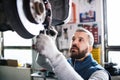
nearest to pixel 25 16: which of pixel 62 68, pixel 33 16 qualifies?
pixel 33 16

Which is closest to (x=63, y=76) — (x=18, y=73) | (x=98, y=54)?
(x=98, y=54)

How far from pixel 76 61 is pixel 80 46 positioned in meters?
0.14

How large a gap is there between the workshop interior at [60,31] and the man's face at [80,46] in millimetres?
348

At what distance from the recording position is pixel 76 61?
6.75 ft

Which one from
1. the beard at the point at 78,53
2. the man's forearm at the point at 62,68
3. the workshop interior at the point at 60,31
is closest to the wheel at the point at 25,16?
the workshop interior at the point at 60,31

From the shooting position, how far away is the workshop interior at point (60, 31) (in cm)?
92

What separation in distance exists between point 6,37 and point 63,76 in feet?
12.0

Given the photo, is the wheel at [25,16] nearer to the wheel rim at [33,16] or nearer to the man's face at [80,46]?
the wheel rim at [33,16]

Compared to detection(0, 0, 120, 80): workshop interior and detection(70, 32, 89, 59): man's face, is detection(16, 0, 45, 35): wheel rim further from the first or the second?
detection(70, 32, 89, 59): man's face

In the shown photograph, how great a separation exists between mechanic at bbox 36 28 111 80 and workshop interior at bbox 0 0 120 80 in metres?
0.09

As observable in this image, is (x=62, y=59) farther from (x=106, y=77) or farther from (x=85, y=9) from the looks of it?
(x=85, y=9)

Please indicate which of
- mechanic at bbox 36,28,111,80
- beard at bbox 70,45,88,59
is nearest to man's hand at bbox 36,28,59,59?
mechanic at bbox 36,28,111,80

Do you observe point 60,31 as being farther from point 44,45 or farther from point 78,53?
point 44,45

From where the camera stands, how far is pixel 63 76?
1.12 metres
